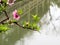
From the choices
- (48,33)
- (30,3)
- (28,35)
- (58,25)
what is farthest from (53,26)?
(30,3)

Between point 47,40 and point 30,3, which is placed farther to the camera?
point 30,3

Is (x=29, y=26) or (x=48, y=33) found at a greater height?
(x=29, y=26)

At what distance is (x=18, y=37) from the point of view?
3734 mm

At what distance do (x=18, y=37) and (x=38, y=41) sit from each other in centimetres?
44

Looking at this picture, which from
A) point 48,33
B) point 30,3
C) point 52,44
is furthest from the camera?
point 30,3

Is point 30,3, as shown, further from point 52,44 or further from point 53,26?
point 52,44

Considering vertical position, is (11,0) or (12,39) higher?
(11,0)

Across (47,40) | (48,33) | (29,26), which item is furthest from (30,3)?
(29,26)

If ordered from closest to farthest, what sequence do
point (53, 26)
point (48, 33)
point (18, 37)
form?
point (18, 37)
point (48, 33)
point (53, 26)

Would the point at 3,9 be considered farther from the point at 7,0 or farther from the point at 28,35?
the point at 28,35

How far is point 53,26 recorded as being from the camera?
4.70 metres

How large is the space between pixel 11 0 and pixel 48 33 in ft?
11.7

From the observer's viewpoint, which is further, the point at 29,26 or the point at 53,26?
the point at 53,26

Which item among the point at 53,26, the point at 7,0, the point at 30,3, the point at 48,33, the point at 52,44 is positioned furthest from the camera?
the point at 30,3
